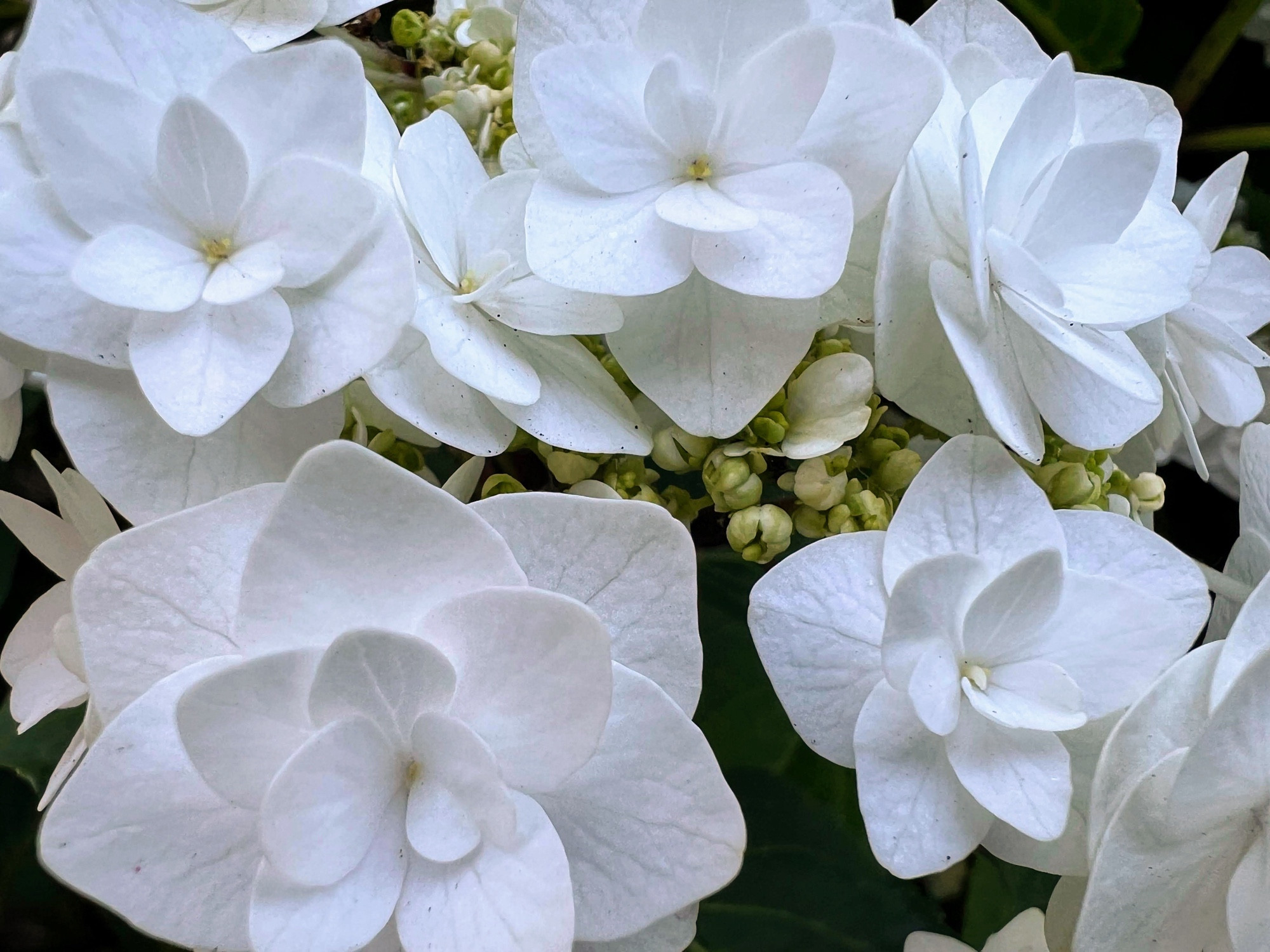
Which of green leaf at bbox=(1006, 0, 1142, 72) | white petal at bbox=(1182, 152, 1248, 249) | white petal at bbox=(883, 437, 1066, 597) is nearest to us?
white petal at bbox=(883, 437, 1066, 597)

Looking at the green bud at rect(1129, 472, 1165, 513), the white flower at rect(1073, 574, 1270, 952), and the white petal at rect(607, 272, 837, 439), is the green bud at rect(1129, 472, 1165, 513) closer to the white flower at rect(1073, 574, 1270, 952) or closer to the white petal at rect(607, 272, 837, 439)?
the white flower at rect(1073, 574, 1270, 952)

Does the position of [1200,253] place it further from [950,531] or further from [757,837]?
[757,837]

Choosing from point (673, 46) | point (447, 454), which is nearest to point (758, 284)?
point (673, 46)

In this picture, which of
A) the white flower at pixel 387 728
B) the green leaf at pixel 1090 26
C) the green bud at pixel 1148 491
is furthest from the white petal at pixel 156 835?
the green leaf at pixel 1090 26

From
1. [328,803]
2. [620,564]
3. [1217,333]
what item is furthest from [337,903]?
[1217,333]

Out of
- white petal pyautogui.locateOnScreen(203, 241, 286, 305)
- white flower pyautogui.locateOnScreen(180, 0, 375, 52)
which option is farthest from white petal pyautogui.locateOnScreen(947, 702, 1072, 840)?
white flower pyautogui.locateOnScreen(180, 0, 375, 52)

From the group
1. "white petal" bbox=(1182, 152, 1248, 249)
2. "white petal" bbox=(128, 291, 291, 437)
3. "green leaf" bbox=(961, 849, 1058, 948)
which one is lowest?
"green leaf" bbox=(961, 849, 1058, 948)
